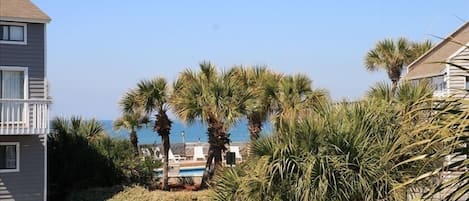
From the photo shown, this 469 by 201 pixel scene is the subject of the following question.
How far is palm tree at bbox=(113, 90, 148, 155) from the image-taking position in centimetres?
3089

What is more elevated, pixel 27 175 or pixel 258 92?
pixel 258 92

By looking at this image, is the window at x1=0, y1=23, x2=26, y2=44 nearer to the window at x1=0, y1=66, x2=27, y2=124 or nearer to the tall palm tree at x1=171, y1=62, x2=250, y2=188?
the window at x1=0, y1=66, x2=27, y2=124

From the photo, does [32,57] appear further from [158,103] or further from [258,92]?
[258,92]

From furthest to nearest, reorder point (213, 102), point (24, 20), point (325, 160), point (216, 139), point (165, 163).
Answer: point (165, 163) → point (216, 139) → point (213, 102) → point (24, 20) → point (325, 160)

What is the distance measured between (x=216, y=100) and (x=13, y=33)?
772 centimetres

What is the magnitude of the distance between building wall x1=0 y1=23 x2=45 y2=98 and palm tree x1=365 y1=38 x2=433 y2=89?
895 inches

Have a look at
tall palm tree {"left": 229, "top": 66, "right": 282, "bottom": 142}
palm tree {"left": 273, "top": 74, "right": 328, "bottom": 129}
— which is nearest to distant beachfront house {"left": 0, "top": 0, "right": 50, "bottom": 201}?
tall palm tree {"left": 229, "top": 66, "right": 282, "bottom": 142}

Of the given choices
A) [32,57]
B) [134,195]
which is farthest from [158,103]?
[32,57]

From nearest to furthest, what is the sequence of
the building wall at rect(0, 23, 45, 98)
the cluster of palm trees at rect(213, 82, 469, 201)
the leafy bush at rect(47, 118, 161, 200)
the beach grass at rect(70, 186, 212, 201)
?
the cluster of palm trees at rect(213, 82, 469, 201) → the building wall at rect(0, 23, 45, 98) → the beach grass at rect(70, 186, 212, 201) → the leafy bush at rect(47, 118, 161, 200)

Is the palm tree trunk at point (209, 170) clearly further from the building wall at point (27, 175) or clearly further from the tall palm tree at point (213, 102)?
the building wall at point (27, 175)

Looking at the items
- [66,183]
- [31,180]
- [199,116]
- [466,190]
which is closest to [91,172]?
[66,183]

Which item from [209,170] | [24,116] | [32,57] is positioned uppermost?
[32,57]

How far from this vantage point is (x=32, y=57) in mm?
26172

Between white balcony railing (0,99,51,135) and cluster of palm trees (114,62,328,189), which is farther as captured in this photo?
cluster of palm trees (114,62,328,189)
